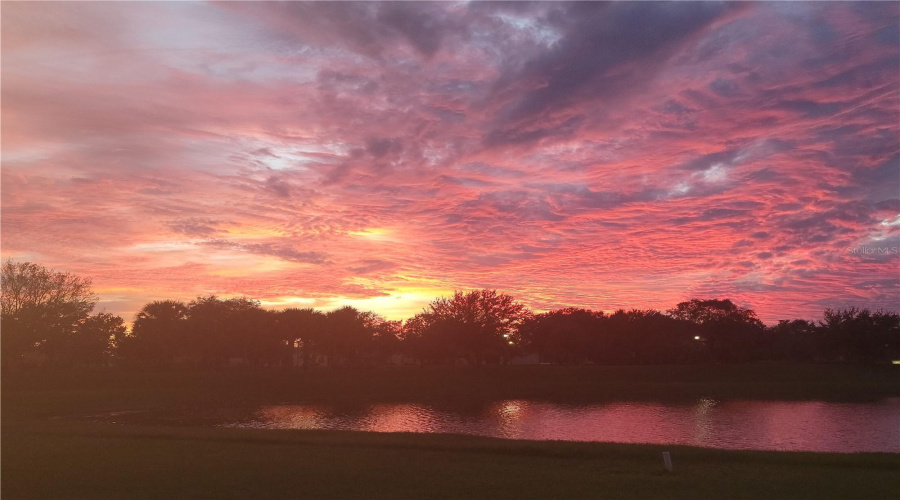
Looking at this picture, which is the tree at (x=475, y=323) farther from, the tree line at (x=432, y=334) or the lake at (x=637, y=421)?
the lake at (x=637, y=421)

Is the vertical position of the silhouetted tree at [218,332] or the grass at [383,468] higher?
the silhouetted tree at [218,332]

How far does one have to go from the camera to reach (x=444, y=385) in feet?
237

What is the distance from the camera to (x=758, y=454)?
21.6m

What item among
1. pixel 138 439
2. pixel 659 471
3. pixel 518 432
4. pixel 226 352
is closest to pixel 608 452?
pixel 659 471

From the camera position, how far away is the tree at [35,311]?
69.4 meters

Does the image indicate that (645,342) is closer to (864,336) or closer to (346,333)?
(864,336)

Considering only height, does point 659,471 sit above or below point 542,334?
below

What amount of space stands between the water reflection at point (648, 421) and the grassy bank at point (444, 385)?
7.51 metres

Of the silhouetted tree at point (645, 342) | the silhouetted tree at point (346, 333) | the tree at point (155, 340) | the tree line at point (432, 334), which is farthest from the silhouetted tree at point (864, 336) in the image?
the tree at point (155, 340)

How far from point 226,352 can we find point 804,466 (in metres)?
98.0

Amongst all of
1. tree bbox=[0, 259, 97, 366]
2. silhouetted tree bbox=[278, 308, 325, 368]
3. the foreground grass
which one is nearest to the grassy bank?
tree bbox=[0, 259, 97, 366]

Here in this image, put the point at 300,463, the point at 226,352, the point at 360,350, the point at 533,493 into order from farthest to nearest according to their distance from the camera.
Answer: the point at 360,350 < the point at 226,352 < the point at 300,463 < the point at 533,493

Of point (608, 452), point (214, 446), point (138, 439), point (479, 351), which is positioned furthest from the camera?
point (479, 351)

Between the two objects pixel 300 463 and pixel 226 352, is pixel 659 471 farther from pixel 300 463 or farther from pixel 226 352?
pixel 226 352
